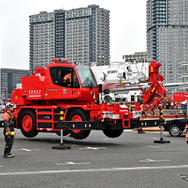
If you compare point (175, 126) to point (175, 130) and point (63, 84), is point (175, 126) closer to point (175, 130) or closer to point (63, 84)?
point (175, 130)

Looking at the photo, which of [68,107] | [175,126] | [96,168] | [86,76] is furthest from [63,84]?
[96,168]

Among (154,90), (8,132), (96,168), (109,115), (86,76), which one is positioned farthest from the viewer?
(154,90)

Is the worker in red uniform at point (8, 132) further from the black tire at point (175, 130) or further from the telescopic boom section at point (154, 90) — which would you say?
the black tire at point (175, 130)

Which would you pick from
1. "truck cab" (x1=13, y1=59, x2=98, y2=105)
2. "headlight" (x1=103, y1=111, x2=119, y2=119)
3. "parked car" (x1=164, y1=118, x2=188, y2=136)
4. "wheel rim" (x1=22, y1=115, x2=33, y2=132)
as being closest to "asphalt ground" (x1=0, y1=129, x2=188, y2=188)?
"headlight" (x1=103, y1=111, x2=119, y2=119)

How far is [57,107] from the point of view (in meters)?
18.0

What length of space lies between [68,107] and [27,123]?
104 inches

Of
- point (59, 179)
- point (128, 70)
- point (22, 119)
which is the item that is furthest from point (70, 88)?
point (59, 179)

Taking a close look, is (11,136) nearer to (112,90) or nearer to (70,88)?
(70,88)

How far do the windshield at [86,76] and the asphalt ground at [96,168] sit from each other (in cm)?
348

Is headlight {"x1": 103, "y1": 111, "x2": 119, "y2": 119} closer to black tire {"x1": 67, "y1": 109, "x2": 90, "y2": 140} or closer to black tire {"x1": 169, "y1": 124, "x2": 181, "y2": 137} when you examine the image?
black tire {"x1": 67, "y1": 109, "x2": 90, "y2": 140}

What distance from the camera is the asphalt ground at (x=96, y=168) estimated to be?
8.75m

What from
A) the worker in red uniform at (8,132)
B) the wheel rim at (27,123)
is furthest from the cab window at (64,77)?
the worker in red uniform at (8,132)

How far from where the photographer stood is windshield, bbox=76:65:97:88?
17.9 metres

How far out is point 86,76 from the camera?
18.1 metres
